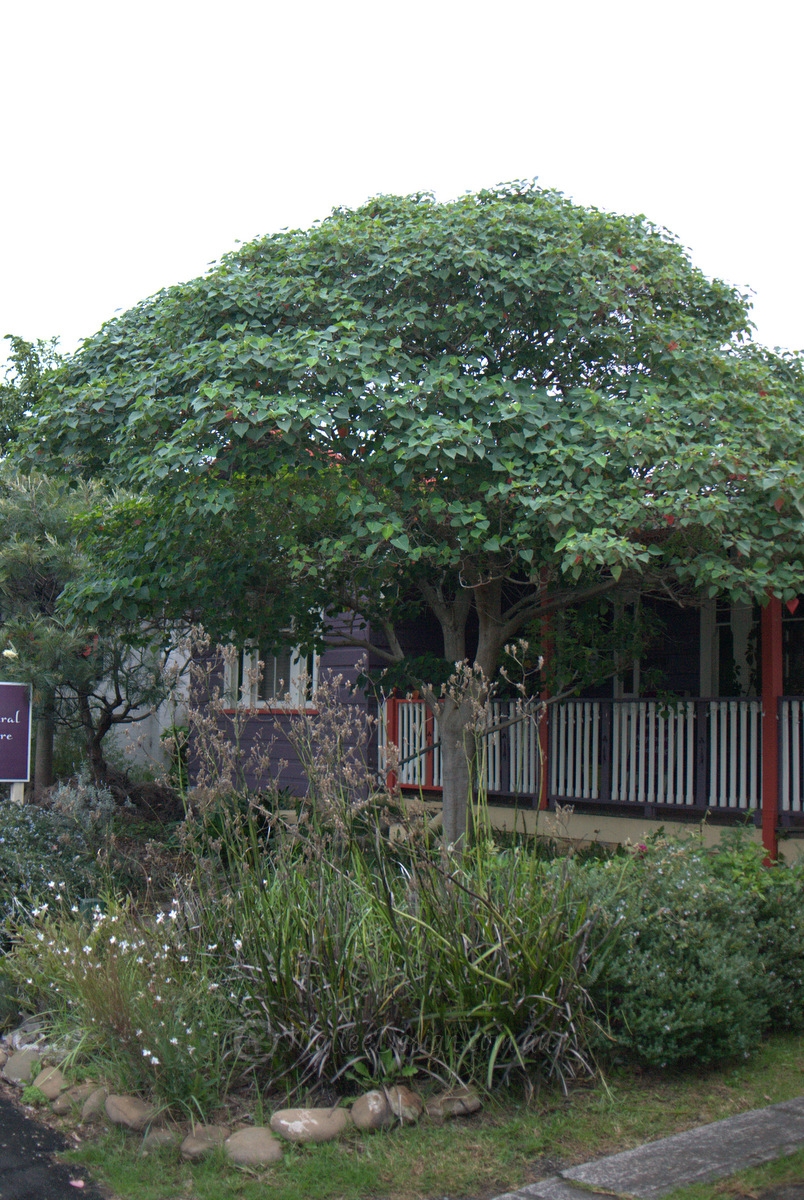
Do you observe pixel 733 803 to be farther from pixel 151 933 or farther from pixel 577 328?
pixel 151 933

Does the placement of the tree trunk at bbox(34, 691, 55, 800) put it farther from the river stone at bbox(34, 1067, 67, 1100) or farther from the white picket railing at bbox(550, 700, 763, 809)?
the river stone at bbox(34, 1067, 67, 1100)

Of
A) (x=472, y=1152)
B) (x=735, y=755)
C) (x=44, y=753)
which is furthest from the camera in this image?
(x=44, y=753)

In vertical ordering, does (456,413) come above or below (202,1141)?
above

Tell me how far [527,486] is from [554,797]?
5.21 meters

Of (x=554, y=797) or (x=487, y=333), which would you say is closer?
(x=487, y=333)

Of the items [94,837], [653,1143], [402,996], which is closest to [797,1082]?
[653,1143]

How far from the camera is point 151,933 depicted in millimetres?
5730

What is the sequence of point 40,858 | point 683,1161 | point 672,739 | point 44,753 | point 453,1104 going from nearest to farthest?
point 683,1161
point 453,1104
point 40,858
point 672,739
point 44,753

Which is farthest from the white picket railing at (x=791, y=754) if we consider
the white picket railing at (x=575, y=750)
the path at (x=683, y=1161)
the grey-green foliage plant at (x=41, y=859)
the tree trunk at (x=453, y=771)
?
the grey-green foliage plant at (x=41, y=859)

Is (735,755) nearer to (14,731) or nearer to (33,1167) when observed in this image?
(14,731)

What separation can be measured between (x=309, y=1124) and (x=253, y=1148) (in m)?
0.25

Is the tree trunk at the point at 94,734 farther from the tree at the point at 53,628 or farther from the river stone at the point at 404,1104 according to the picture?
the river stone at the point at 404,1104

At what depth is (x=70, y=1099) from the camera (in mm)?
5020

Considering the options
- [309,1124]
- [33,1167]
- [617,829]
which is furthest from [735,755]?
[33,1167]
